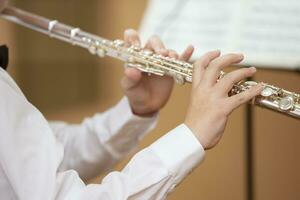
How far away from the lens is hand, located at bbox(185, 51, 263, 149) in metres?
0.80

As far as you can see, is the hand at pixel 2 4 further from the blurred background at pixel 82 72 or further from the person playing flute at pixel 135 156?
the blurred background at pixel 82 72

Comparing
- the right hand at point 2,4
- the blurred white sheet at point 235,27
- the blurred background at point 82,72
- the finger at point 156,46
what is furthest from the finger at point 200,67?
the blurred background at point 82,72

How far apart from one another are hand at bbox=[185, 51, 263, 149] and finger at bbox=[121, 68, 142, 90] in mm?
278

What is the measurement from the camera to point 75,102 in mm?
2486

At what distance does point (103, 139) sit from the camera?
128cm

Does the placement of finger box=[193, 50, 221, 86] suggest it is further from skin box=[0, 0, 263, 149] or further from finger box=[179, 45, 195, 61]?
finger box=[179, 45, 195, 61]

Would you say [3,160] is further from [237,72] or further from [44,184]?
[237,72]

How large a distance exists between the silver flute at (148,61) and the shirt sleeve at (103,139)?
19cm

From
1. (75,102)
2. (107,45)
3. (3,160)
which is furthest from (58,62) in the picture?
(3,160)

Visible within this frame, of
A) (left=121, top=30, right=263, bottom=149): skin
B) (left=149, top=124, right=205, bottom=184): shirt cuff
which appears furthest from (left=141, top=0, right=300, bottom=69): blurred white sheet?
(left=149, top=124, right=205, bottom=184): shirt cuff

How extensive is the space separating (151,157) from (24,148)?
0.21 meters

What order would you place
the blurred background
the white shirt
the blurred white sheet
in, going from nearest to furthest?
1. the white shirt
2. the blurred white sheet
3. the blurred background

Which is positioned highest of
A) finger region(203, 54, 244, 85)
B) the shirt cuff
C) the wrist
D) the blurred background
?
finger region(203, 54, 244, 85)

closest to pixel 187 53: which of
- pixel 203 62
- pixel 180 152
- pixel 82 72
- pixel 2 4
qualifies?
pixel 203 62
